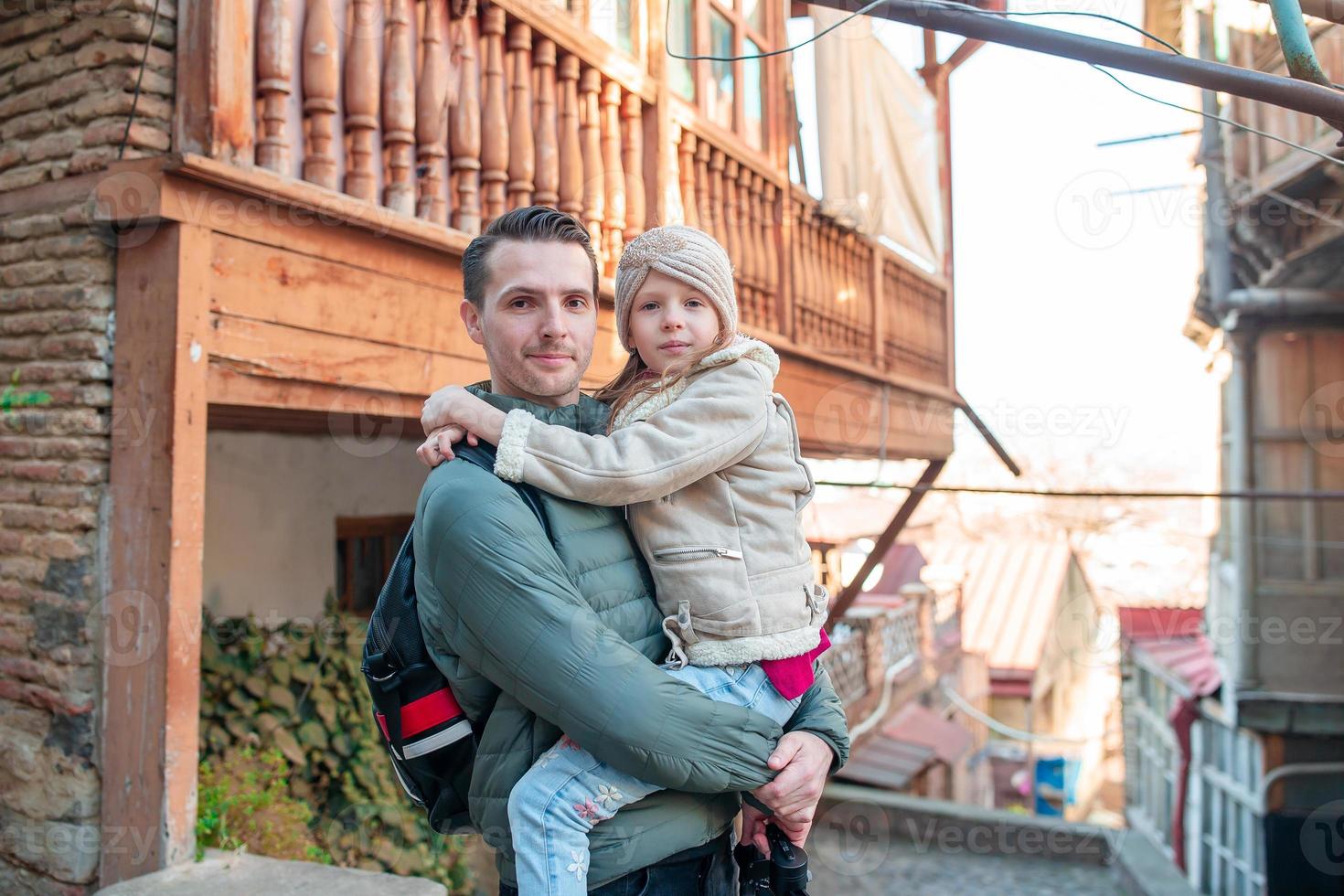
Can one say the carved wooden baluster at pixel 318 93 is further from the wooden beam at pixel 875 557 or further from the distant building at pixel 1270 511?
the distant building at pixel 1270 511

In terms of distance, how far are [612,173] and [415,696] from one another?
3.81m

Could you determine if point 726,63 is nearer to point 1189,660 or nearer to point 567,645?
point 567,645

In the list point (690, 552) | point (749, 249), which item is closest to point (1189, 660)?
point (749, 249)

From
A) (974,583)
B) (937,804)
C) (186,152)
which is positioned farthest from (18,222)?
(974,583)

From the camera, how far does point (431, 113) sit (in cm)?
385

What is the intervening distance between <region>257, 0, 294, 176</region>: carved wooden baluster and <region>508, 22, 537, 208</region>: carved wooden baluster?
1185mm

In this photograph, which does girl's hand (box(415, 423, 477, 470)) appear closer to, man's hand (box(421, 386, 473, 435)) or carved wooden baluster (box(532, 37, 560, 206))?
man's hand (box(421, 386, 473, 435))

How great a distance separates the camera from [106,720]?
3232 millimetres

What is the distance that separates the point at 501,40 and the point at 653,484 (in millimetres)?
3336

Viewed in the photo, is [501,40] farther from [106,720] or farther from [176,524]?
[106,720]

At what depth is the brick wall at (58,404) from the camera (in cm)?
324

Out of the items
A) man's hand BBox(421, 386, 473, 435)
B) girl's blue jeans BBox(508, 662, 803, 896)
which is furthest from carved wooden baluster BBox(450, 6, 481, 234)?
girl's blue jeans BBox(508, 662, 803, 896)

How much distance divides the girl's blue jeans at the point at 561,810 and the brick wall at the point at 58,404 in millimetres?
2338

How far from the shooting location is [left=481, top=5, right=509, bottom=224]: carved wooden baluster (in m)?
4.20
